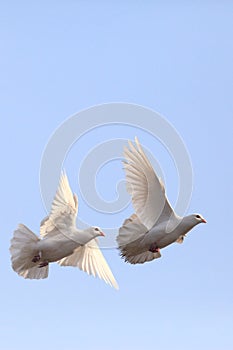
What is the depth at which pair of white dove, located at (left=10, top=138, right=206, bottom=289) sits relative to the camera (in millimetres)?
25328

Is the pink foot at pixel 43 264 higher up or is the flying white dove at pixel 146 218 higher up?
the flying white dove at pixel 146 218

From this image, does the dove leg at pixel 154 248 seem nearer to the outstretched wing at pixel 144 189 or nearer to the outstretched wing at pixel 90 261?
the outstretched wing at pixel 144 189

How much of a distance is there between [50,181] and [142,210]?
2.43 meters

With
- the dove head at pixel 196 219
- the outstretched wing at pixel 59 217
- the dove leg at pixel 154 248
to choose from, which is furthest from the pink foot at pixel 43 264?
the dove head at pixel 196 219

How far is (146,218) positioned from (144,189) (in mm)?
744

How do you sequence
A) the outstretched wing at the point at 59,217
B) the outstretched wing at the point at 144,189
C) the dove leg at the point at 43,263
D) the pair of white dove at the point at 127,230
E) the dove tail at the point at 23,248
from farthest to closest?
the dove leg at the point at 43,263 → the outstretched wing at the point at 59,217 → the dove tail at the point at 23,248 → the pair of white dove at the point at 127,230 → the outstretched wing at the point at 144,189

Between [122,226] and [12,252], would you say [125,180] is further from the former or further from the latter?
[12,252]

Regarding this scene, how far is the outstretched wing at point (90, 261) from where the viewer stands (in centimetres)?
2683

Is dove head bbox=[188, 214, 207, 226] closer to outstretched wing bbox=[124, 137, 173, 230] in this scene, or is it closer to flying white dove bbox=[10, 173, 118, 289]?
outstretched wing bbox=[124, 137, 173, 230]

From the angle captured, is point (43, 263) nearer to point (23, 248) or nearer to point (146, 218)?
point (23, 248)

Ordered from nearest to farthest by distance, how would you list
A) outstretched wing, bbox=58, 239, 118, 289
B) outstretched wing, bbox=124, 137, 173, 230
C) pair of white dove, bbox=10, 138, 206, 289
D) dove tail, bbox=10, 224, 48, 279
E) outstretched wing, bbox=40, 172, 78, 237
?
outstretched wing, bbox=124, 137, 173, 230
pair of white dove, bbox=10, 138, 206, 289
dove tail, bbox=10, 224, 48, 279
outstretched wing, bbox=40, 172, 78, 237
outstretched wing, bbox=58, 239, 118, 289

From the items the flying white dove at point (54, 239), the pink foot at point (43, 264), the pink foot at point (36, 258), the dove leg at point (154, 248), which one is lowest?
the dove leg at point (154, 248)

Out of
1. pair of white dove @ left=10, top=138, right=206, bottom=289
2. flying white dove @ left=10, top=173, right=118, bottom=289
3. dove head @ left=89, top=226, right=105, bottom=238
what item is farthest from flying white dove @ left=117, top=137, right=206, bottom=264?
flying white dove @ left=10, top=173, right=118, bottom=289

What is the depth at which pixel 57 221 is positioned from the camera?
25734 millimetres
